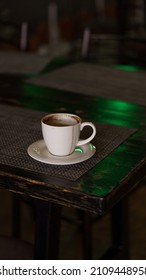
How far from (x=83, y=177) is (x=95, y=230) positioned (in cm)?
124

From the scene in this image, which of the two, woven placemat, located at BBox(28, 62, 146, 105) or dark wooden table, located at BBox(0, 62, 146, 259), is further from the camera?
woven placemat, located at BBox(28, 62, 146, 105)

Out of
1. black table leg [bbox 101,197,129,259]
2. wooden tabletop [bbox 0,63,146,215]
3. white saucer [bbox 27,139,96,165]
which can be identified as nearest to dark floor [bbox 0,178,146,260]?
black table leg [bbox 101,197,129,259]

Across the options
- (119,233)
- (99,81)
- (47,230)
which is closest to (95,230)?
(119,233)

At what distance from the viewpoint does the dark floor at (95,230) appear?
2.18 meters

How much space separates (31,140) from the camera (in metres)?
1.30

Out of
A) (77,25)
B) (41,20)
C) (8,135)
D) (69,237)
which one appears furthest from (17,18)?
(8,135)

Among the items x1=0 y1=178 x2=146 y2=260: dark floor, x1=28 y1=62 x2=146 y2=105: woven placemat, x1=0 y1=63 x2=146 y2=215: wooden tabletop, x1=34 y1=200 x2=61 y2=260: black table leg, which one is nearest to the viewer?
x1=0 y1=63 x2=146 y2=215: wooden tabletop

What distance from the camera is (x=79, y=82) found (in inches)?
71.1

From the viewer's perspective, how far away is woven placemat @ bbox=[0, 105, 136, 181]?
115 centimetres

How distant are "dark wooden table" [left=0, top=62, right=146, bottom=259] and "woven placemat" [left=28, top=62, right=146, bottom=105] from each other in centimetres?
5

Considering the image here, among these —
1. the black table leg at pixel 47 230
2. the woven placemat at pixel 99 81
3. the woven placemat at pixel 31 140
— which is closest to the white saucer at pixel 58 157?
the woven placemat at pixel 31 140

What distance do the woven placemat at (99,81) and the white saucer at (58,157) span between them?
44 cm

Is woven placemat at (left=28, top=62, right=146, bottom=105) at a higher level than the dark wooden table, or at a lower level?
higher

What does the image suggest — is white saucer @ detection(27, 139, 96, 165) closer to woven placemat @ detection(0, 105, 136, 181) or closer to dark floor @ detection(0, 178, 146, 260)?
woven placemat @ detection(0, 105, 136, 181)
